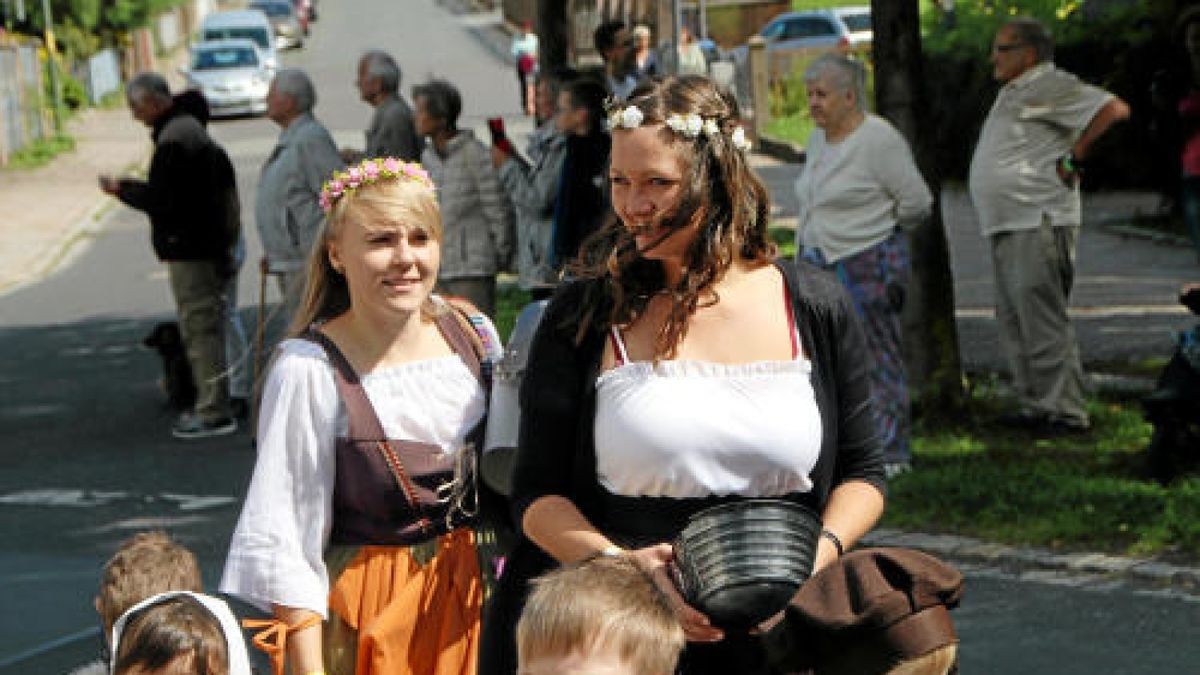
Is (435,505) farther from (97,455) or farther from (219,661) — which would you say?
(97,455)

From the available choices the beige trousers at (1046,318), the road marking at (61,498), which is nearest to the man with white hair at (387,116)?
the road marking at (61,498)

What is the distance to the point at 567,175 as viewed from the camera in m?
11.4

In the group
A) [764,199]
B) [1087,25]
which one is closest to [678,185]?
[764,199]

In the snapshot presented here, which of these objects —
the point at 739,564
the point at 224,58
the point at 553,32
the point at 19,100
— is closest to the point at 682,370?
the point at 739,564

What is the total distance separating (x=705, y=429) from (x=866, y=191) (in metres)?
6.48

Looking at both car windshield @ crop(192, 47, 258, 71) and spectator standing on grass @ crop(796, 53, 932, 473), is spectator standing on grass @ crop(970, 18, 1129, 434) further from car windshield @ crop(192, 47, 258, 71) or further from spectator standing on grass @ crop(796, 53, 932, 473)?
car windshield @ crop(192, 47, 258, 71)

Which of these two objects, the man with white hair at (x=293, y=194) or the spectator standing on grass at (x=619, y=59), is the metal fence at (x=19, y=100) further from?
the man with white hair at (x=293, y=194)

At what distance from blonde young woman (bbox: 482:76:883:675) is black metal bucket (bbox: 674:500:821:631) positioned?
0.11 m

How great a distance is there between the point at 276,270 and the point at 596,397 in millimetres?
8677

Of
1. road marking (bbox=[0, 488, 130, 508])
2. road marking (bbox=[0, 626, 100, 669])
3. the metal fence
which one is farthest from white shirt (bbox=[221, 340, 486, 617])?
the metal fence

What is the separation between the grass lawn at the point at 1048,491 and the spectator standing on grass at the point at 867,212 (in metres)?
0.45

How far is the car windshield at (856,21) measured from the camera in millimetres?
41969

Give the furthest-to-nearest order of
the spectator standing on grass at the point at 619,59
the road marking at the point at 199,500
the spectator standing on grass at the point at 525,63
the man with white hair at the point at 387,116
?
1. the spectator standing on grass at the point at 525,63
2. the spectator standing on grass at the point at 619,59
3. the man with white hair at the point at 387,116
4. the road marking at the point at 199,500

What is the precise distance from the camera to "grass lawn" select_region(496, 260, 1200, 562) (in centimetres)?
876
